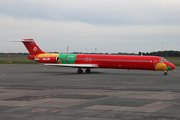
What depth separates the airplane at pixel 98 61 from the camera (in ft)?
140

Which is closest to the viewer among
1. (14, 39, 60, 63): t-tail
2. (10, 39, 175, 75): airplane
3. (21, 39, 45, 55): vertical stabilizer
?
(10, 39, 175, 75): airplane

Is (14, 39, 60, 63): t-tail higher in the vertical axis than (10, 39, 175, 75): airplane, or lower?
higher

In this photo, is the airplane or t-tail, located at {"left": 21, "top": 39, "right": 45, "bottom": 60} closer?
the airplane

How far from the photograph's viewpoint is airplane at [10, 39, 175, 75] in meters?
42.8

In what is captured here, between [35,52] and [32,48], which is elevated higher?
[32,48]

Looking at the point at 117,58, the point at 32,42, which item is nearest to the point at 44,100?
A: the point at 117,58

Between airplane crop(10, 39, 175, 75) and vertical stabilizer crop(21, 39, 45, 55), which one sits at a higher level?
vertical stabilizer crop(21, 39, 45, 55)

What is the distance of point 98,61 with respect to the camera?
45.7 meters

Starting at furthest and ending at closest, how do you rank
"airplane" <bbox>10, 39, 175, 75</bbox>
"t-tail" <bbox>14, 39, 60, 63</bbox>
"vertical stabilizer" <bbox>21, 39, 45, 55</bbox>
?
"vertical stabilizer" <bbox>21, 39, 45, 55</bbox> → "t-tail" <bbox>14, 39, 60, 63</bbox> → "airplane" <bbox>10, 39, 175, 75</bbox>

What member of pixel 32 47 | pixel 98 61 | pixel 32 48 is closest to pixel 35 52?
pixel 32 48

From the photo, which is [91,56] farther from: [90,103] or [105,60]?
[90,103]

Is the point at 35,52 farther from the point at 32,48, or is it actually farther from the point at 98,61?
the point at 98,61

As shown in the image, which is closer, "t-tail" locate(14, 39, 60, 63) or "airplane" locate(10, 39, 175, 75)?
"airplane" locate(10, 39, 175, 75)

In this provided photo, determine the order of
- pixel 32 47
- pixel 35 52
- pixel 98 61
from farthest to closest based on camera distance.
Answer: pixel 32 47 → pixel 35 52 → pixel 98 61
